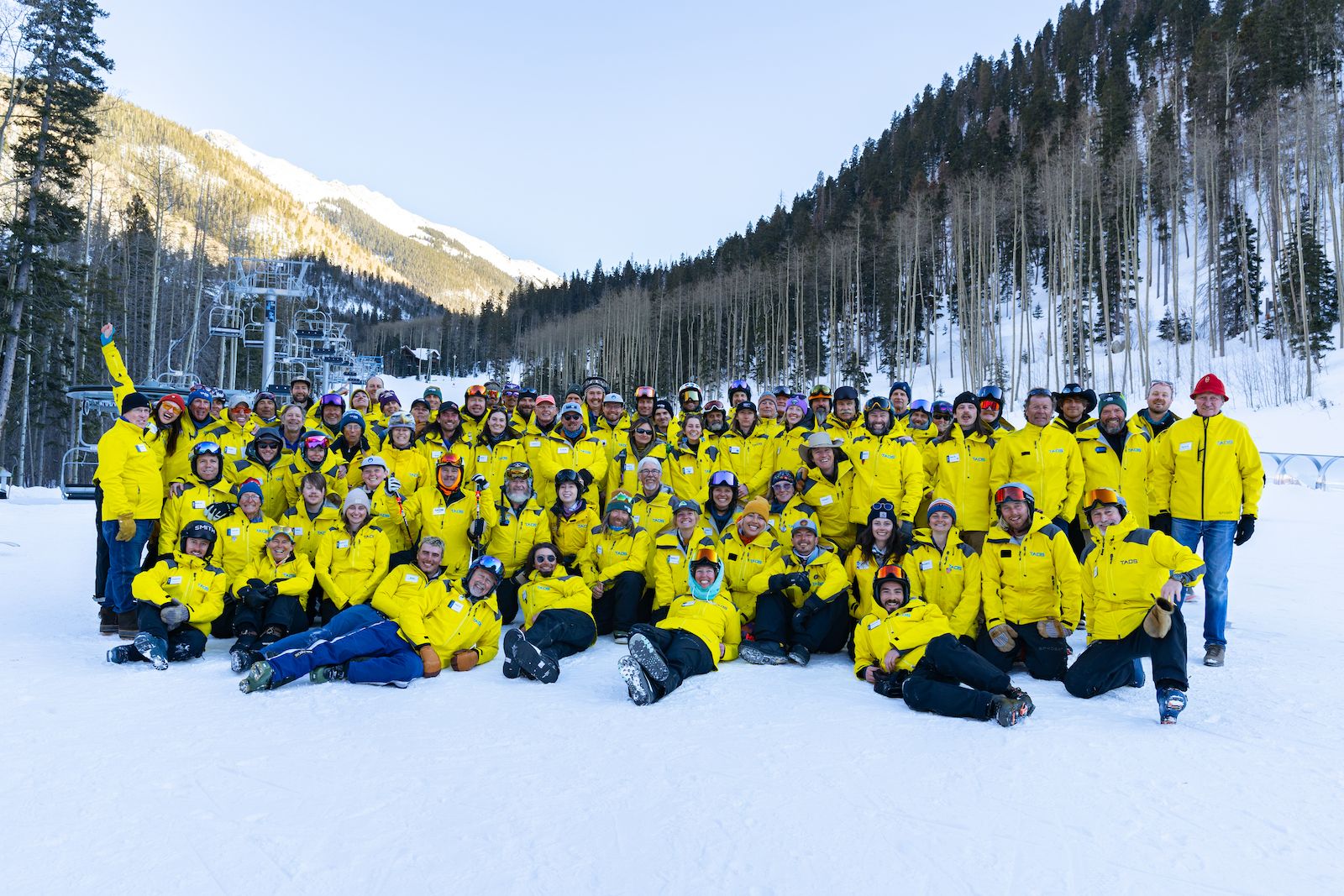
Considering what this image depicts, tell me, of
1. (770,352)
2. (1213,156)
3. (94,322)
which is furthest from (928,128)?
(94,322)

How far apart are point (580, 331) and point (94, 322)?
35960 mm

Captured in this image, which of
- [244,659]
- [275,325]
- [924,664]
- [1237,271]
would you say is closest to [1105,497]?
[924,664]

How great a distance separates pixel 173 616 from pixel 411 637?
1.67 meters

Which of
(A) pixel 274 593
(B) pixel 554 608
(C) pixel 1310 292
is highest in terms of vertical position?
(C) pixel 1310 292

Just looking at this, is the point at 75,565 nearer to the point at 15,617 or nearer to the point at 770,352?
the point at 15,617

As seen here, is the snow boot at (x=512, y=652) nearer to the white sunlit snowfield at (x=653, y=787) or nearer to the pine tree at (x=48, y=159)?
the white sunlit snowfield at (x=653, y=787)

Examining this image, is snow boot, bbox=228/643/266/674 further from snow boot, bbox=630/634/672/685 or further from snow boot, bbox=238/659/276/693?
snow boot, bbox=630/634/672/685

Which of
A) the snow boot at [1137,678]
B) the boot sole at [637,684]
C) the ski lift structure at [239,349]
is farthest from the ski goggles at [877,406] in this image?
the ski lift structure at [239,349]

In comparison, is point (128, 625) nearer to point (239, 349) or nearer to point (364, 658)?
point (364, 658)

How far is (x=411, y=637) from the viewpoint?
499 centimetres

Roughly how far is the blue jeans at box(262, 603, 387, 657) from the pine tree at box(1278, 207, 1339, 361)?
1137 inches

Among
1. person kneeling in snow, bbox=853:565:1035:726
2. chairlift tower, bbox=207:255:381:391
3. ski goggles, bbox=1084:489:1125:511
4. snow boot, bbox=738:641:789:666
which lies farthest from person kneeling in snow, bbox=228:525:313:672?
chairlift tower, bbox=207:255:381:391

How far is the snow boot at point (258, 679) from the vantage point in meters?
4.39

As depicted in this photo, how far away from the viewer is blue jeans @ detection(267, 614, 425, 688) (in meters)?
4.57
